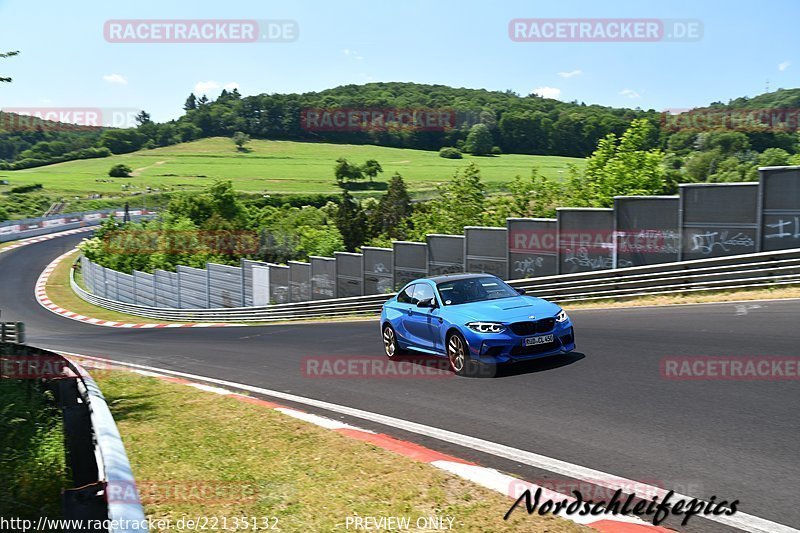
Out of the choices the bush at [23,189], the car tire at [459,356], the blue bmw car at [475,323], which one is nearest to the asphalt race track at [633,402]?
the car tire at [459,356]

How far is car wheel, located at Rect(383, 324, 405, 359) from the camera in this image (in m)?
13.6

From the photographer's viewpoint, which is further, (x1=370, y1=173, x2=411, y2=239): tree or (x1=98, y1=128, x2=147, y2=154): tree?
(x1=98, y1=128, x2=147, y2=154): tree

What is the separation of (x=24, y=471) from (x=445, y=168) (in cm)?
12348

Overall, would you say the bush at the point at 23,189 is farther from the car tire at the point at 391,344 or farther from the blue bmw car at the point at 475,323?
the blue bmw car at the point at 475,323

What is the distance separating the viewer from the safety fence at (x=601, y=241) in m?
16.6

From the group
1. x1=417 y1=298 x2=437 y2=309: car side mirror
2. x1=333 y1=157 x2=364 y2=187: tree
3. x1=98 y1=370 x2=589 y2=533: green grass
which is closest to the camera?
x1=98 y1=370 x2=589 y2=533: green grass

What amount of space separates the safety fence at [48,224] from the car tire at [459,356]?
259ft

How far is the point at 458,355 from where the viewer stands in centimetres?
1135

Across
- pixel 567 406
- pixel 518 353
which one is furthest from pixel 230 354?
pixel 567 406

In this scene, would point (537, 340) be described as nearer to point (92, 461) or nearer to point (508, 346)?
point (508, 346)

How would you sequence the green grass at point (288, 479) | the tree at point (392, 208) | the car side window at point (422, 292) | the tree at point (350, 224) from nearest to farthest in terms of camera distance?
1. the green grass at point (288, 479)
2. the car side window at point (422, 292)
3. the tree at point (350, 224)
4. the tree at point (392, 208)

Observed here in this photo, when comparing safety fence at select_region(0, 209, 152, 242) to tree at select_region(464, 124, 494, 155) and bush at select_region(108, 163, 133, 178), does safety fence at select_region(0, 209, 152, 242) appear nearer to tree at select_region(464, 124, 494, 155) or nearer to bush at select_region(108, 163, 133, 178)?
bush at select_region(108, 163, 133, 178)

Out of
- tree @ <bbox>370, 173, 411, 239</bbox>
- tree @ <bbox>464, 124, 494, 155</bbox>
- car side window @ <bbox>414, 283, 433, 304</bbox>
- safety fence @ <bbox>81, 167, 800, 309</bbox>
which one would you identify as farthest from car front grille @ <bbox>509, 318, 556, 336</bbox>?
tree @ <bbox>464, 124, 494, 155</bbox>

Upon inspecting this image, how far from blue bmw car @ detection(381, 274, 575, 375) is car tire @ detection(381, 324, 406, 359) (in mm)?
21
